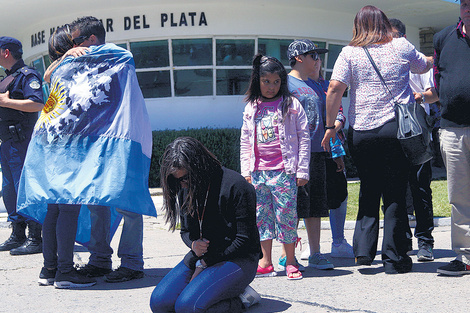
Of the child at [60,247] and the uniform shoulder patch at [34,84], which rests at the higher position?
the uniform shoulder patch at [34,84]

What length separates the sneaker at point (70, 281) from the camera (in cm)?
478

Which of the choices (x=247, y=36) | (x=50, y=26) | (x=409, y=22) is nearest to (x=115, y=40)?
(x=50, y=26)

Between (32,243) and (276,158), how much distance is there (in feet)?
9.86

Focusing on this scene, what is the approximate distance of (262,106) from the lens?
5.13 m

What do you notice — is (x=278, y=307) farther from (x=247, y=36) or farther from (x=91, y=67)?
(x=247, y=36)

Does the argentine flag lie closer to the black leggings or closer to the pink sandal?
the pink sandal

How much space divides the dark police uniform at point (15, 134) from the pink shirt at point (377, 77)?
325cm

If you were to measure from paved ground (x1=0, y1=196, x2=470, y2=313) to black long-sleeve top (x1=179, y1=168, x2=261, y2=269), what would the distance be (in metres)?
0.45

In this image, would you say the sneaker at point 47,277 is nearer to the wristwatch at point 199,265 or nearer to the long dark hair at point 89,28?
the wristwatch at point 199,265

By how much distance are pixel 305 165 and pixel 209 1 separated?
440 inches

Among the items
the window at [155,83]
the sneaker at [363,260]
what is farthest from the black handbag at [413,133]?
the window at [155,83]

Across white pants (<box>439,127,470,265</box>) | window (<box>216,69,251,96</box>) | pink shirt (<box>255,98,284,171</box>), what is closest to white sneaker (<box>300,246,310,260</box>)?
pink shirt (<box>255,98,284,171</box>)

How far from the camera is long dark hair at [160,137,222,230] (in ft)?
12.6

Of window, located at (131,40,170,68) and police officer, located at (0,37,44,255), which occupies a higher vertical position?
window, located at (131,40,170,68)
